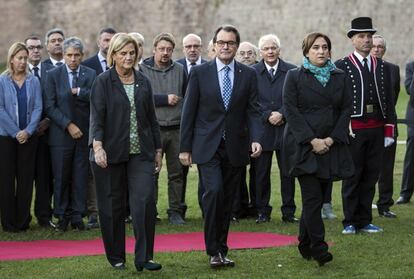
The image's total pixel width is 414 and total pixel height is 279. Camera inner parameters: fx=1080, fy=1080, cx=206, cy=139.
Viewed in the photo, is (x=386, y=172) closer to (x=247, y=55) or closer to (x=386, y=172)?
(x=386, y=172)

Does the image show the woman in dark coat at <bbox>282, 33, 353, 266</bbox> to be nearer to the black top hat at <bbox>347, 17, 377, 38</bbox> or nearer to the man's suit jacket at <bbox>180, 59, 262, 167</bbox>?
the man's suit jacket at <bbox>180, 59, 262, 167</bbox>

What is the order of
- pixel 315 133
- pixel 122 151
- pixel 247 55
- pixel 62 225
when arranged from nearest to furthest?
pixel 122 151 → pixel 315 133 → pixel 62 225 → pixel 247 55

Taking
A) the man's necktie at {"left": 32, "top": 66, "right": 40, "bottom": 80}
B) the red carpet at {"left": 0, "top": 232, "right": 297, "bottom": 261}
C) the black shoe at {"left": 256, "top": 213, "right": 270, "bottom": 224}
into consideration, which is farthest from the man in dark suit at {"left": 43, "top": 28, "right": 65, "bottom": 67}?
the black shoe at {"left": 256, "top": 213, "right": 270, "bottom": 224}

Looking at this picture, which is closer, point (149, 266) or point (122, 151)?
point (149, 266)

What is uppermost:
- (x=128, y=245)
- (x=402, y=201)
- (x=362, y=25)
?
(x=362, y=25)

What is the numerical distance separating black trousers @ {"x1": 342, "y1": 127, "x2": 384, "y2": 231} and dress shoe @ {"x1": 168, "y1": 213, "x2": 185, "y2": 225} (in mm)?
1955

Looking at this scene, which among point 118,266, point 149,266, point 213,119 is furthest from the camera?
point 213,119

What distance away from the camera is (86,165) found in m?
11.7

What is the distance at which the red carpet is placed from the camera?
992 centimetres

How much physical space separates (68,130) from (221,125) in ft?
9.78

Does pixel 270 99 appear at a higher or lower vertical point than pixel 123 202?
higher

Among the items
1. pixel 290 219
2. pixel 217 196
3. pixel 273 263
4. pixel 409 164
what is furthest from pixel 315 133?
pixel 409 164

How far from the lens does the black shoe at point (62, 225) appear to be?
455 inches

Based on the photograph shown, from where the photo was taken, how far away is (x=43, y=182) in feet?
39.4
